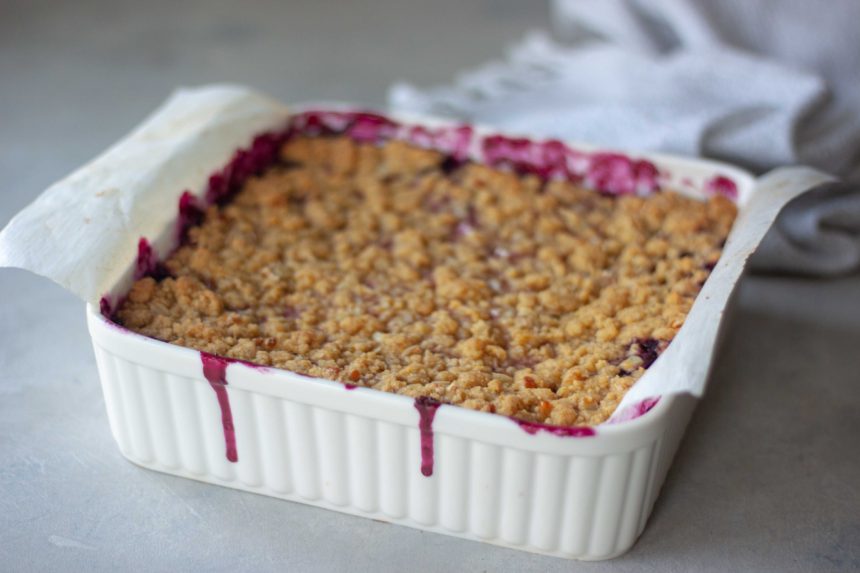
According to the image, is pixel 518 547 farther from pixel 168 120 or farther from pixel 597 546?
pixel 168 120

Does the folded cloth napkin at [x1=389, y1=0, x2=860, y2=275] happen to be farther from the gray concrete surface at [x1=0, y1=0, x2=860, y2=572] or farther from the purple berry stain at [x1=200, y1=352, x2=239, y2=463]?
the purple berry stain at [x1=200, y1=352, x2=239, y2=463]

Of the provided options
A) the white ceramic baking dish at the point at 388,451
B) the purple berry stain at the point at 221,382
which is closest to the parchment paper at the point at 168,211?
the white ceramic baking dish at the point at 388,451

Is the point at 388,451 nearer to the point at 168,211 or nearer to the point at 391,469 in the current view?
the point at 391,469

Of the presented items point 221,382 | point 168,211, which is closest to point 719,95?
point 168,211

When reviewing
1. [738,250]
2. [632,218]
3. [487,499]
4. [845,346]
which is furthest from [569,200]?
[487,499]

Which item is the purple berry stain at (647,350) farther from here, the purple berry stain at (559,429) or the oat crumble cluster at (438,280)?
the purple berry stain at (559,429)

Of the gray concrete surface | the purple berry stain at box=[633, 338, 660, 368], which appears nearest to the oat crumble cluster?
the purple berry stain at box=[633, 338, 660, 368]
